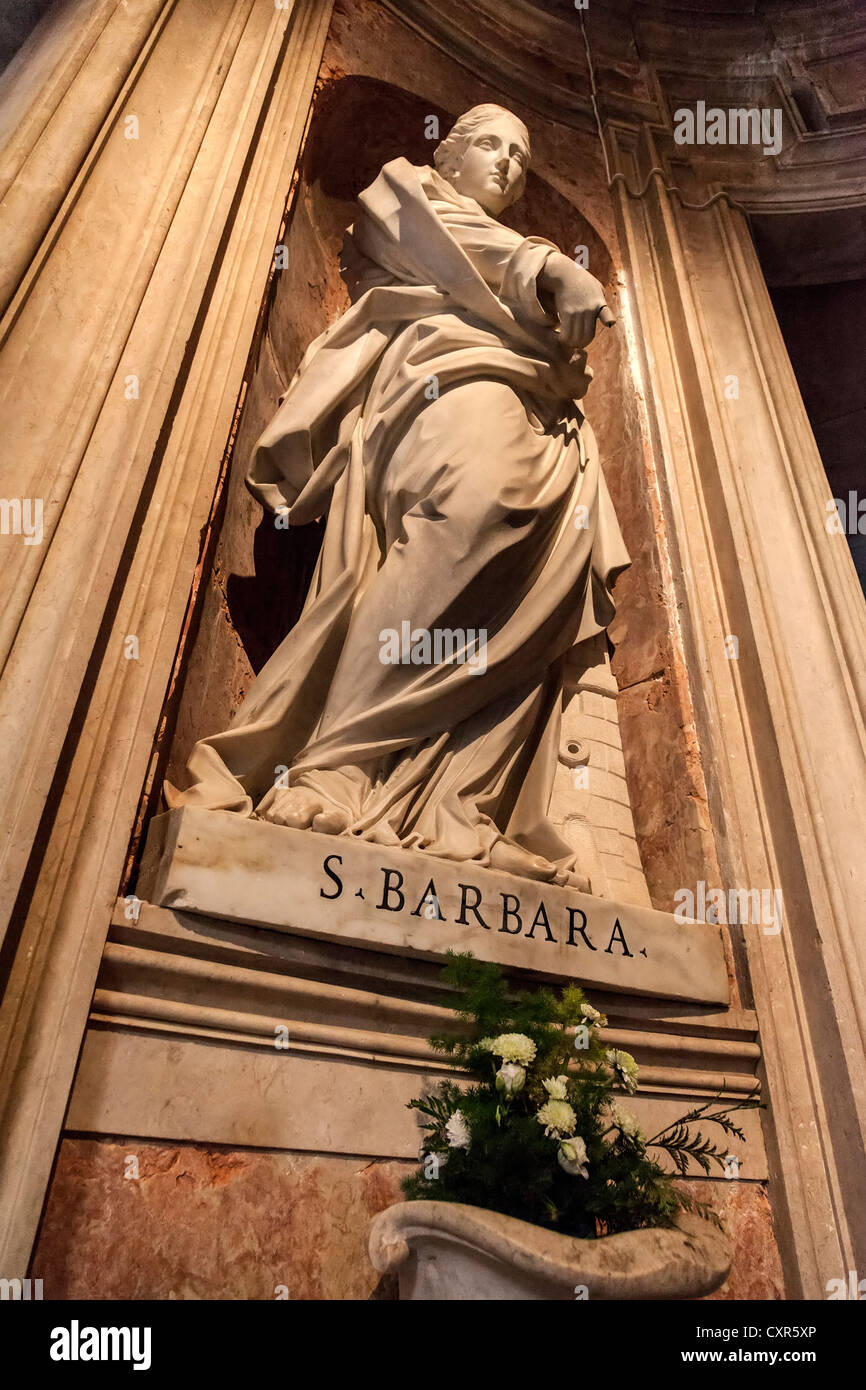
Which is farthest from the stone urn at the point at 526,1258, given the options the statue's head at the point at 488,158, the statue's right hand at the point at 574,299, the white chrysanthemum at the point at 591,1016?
the statue's head at the point at 488,158

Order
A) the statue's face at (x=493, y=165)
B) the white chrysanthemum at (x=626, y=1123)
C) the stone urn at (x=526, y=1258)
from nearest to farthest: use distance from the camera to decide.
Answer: the stone urn at (x=526, y=1258) < the white chrysanthemum at (x=626, y=1123) < the statue's face at (x=493, y=165)

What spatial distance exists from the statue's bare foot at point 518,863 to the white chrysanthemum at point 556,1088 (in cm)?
64

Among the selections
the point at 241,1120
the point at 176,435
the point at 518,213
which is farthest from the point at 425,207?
the point at 241,1120

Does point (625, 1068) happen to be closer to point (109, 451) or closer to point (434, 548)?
point (434, 548)

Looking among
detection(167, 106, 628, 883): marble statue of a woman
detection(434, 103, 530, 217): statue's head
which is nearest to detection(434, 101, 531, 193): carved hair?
detection(434, 103, 530, 217): statue's head

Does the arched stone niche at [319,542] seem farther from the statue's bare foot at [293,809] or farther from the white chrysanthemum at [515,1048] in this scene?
the white chrysanthemum at [515,1048]

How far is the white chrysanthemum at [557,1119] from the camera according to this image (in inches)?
55.4

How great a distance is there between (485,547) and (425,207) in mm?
1166

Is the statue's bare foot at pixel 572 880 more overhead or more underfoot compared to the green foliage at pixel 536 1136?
more overhead

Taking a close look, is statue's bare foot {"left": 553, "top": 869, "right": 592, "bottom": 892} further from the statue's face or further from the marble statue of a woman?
the statue's face

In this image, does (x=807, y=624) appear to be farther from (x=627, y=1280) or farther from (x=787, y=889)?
(x=627, y=1280)

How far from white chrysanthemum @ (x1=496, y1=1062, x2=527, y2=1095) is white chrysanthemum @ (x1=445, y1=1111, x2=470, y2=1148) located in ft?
0.24

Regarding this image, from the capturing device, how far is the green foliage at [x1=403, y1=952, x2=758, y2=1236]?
1414 millimetres

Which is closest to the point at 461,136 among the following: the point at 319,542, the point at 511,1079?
the point at 319,542
